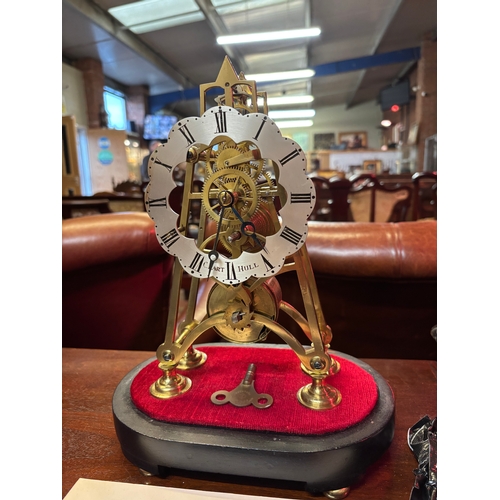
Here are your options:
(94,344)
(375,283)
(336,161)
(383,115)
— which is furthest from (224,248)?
(383,115)

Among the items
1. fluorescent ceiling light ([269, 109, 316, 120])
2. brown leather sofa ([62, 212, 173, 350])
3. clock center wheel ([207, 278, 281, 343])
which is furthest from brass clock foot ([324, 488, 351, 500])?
fluorescent ceiling light ([269, 109, 316, 120])

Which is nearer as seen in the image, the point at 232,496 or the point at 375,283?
the point at 232,496

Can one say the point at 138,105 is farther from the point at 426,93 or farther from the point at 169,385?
the point at 169,385

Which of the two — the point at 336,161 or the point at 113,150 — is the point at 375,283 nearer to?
the point at 113,150

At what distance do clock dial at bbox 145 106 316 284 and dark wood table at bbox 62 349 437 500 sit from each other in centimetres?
32

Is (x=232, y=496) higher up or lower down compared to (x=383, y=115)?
lower down

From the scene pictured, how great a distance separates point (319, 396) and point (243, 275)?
0.24 meters

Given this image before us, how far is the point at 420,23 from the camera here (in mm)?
5949

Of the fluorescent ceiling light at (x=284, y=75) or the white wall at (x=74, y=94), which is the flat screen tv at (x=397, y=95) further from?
the white wall at (x=74, y=94)

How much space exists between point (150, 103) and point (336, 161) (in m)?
4.53

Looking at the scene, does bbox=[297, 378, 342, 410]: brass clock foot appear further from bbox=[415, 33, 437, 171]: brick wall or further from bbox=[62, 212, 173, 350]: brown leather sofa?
bbox=[415, 33, 437, 171]: brick wall

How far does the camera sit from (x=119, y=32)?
5617 mm

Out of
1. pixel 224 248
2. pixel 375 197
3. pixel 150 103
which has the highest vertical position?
pixel 150 103

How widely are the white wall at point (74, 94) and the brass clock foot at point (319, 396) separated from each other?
6957 mm
